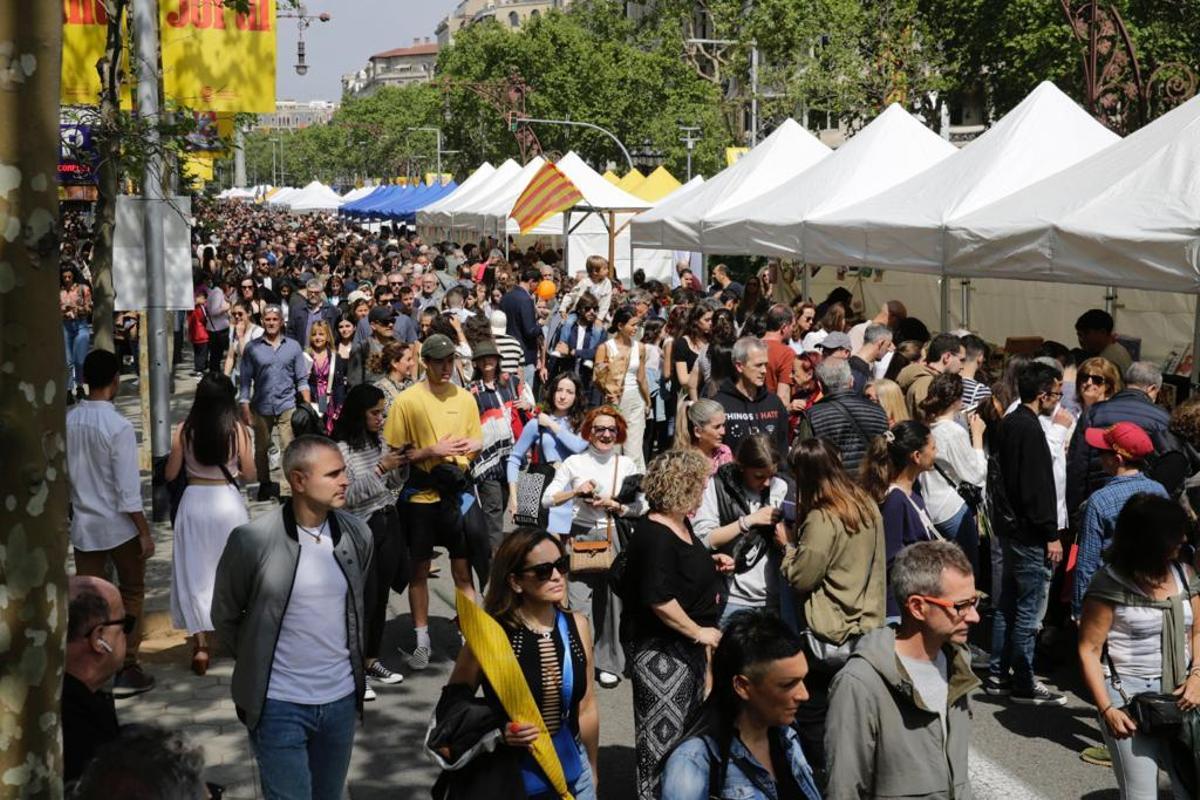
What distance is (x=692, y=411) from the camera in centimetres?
735

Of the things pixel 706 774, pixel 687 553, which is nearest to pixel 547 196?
pixel 687 553

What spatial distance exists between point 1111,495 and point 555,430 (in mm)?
3367

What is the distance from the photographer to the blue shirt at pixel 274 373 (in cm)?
1261

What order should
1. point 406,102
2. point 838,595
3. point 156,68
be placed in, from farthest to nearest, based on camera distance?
1. point 406,102
2. point 156,68
3. point 838,595

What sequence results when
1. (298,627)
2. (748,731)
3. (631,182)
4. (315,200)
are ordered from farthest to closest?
(315,200)
(631,182)
(298,627)
(748,731)

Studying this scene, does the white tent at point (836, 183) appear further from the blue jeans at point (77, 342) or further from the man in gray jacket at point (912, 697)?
the man in gray jacket at point (912, 697)

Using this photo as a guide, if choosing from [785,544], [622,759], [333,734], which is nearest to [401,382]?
[622,759]

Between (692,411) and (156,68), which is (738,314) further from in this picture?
(692,411)

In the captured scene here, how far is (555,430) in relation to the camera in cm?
870

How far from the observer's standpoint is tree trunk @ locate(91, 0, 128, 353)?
421 inches

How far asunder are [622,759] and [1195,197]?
16.9 feet

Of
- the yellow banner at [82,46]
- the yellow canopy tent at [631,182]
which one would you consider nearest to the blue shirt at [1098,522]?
the yellow banner at [82,46]

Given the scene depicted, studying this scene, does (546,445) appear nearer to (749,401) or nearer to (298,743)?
(749,401)

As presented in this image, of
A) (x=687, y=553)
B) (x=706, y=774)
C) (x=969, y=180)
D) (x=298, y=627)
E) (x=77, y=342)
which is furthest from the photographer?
(x=77, y=342)
